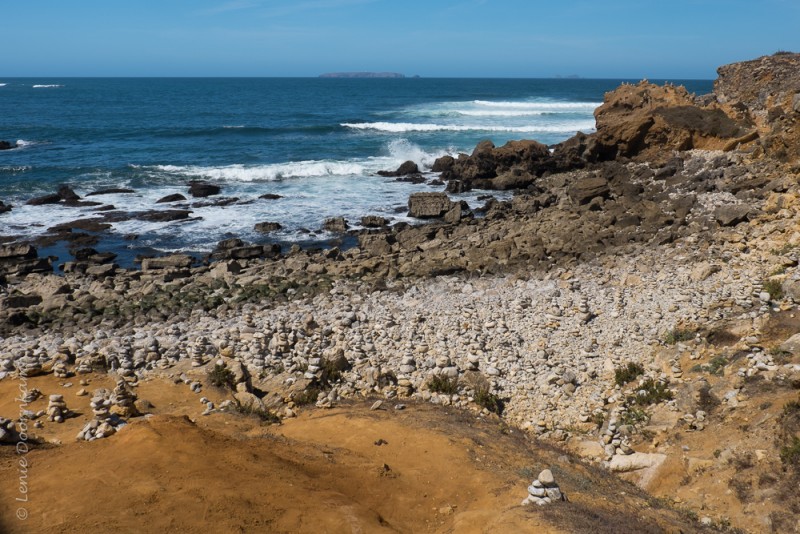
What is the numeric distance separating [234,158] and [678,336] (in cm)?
3154

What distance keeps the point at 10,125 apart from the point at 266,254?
1708 inches

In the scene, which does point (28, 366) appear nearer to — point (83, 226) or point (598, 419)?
point (598, 419)

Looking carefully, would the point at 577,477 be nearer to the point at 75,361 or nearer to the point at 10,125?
the point at 75,361

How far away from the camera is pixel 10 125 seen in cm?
5134

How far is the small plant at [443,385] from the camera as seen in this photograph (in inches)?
397

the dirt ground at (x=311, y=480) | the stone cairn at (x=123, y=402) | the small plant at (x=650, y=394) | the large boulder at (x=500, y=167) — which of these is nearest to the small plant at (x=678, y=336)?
the small plant at (x=650, y=394)

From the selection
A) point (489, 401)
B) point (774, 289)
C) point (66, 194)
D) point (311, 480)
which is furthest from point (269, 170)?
point (311, 480)

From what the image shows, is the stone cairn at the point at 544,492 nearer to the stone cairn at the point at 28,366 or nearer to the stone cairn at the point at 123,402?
the stone cairn at the point at 123,402

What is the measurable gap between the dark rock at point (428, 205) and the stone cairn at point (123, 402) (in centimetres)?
1593

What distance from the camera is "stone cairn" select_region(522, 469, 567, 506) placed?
6703 mm

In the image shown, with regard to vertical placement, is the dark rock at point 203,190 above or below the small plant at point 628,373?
above

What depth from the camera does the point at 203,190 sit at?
2848 centimetres

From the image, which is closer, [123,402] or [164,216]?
[123,402]

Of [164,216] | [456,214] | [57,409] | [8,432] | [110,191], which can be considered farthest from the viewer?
[110,191]
